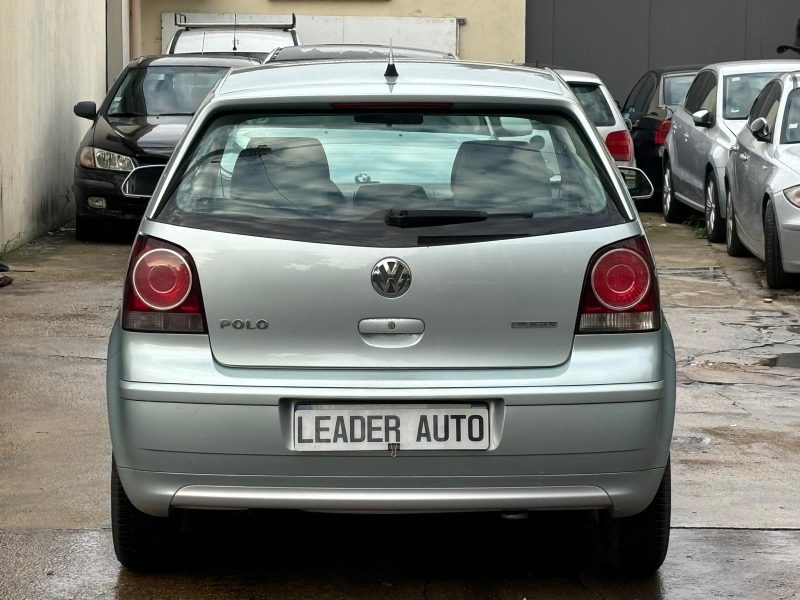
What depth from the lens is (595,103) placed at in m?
15.4

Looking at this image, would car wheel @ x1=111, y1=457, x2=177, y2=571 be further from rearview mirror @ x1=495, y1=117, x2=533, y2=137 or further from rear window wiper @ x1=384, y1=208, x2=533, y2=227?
rearview mirror @ x1=495, y1=117, x2=533, y2=137

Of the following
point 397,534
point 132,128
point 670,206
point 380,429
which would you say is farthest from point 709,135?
point 380,429

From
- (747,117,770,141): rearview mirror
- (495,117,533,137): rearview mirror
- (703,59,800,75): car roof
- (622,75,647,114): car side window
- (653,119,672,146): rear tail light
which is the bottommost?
(653,119,672,146): rear tail light

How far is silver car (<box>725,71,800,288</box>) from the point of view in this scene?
35.4ft

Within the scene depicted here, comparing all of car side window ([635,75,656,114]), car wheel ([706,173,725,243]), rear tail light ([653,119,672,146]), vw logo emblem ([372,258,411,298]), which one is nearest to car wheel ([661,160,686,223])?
rear tail light ([653,119,672,146])

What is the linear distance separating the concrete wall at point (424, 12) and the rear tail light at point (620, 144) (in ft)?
31.2

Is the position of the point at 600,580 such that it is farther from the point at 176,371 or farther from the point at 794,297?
the point at 794,297

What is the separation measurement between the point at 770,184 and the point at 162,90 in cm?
612

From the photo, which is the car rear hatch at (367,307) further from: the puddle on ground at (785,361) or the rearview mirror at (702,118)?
the rearview mirror at (702,118)

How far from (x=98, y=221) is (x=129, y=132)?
842 millimetres

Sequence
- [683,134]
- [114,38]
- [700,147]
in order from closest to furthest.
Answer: [700,147]
[683,134]
[114,38]

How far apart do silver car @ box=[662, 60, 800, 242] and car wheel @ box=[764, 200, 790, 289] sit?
2370 millimetres

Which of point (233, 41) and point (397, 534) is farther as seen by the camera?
point (233, 41)

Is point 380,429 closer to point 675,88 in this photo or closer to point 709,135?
point 709,135
